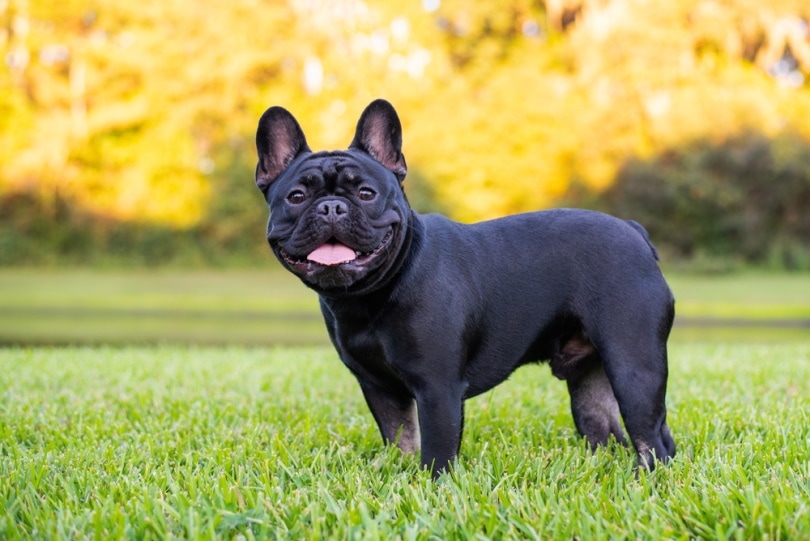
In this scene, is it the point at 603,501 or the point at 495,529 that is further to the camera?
the point at 603,501

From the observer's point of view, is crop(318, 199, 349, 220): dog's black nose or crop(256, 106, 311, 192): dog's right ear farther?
crop(256, 106, 311, 192): dog's right ear

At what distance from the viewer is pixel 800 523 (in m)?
2.40

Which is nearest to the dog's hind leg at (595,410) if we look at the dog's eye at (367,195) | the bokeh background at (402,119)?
the dog's eye at (367,195)

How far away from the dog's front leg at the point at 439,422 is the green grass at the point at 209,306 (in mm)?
8907

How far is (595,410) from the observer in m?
3.81

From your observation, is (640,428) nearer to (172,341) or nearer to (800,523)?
(800,523)

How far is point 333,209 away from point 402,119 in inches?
967

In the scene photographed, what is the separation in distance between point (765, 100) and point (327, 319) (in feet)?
87.0

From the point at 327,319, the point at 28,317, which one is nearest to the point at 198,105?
the point at 28,317

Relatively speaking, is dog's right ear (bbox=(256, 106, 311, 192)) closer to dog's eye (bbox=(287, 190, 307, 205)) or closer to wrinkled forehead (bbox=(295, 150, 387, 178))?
wrinkled forehead (bbox=(295, 150, 387, 178))

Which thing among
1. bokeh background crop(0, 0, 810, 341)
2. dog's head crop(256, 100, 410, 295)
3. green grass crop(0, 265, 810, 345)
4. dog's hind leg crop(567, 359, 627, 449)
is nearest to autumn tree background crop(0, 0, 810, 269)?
bokeh background crop(0, 0, 810, 341)

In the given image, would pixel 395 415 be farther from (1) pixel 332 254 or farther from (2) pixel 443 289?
(1) pixel 332 254

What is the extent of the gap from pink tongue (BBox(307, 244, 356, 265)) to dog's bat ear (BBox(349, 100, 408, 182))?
0.51 metres

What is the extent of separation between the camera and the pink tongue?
2.95 m
